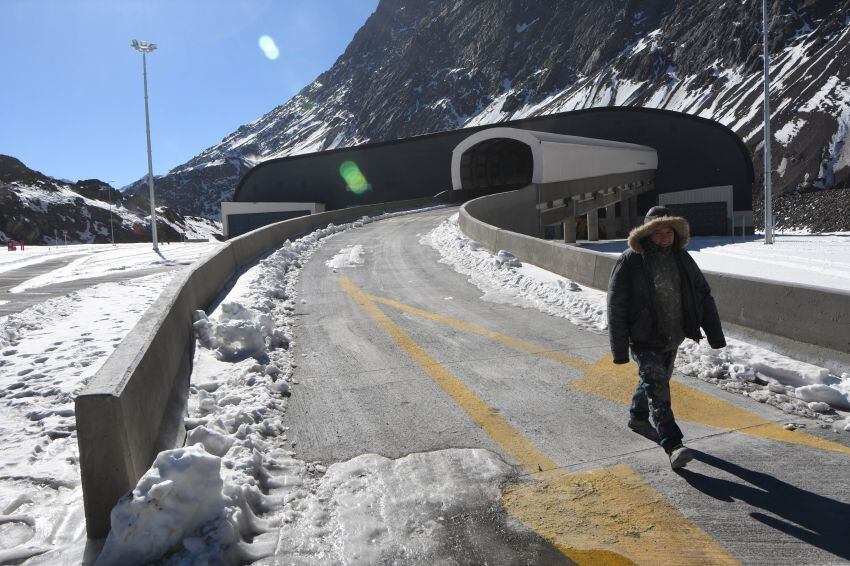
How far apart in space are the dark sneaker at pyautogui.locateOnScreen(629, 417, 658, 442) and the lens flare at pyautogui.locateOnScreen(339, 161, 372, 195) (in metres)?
45.1

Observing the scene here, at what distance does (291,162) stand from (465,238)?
A: 35.5 metres

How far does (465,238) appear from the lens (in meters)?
18.1

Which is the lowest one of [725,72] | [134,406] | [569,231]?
[569,231]

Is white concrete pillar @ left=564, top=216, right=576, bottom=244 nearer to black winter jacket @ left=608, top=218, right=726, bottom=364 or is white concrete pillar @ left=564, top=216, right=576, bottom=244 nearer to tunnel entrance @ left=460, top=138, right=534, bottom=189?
tunnel entrance @ left=460, top=138, right=534, bottom=189

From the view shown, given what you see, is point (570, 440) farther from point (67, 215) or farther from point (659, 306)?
point (67, 215)

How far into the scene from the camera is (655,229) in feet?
13.1

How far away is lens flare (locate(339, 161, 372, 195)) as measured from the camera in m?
48.1

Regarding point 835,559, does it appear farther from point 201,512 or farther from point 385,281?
point 385,281

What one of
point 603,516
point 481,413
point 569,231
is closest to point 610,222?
point 569,231

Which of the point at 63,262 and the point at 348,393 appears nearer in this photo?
the point at 348,393

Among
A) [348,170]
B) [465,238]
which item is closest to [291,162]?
[348,170]

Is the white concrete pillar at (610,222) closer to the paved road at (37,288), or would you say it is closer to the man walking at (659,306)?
the paved road at (37,288)

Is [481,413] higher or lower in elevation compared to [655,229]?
lower

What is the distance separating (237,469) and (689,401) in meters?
3.98
